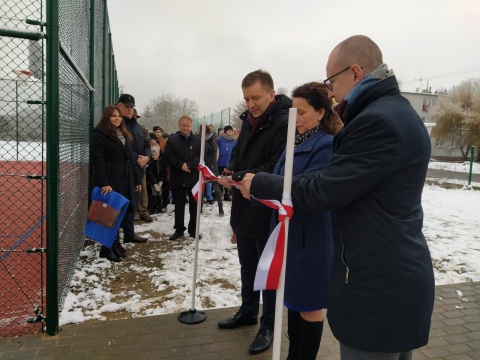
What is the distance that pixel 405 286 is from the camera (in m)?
1.49

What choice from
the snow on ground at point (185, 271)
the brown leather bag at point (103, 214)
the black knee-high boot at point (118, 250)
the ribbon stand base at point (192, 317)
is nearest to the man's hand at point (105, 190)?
the brown leather bag at point (103, 214)

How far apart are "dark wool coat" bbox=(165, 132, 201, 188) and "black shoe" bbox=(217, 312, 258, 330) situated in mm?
3211

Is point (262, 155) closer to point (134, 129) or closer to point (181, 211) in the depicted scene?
point (181, 211)

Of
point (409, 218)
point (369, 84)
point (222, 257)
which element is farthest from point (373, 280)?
point (222, 257)

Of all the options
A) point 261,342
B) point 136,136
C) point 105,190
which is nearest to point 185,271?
point 105,190

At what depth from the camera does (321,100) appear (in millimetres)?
2291

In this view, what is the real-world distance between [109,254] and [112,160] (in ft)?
4.26

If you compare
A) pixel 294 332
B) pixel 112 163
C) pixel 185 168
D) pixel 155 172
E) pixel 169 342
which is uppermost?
pixel 112 163

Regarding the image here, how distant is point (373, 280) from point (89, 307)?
3.08m

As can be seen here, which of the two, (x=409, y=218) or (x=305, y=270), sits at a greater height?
(x=409, y=218)

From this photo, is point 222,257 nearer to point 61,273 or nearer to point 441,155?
point 61,273

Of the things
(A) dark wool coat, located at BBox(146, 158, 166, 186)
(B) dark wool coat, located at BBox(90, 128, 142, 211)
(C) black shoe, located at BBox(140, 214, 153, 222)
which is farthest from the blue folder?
(A) dark wool coat, located at BBox(146, 158, 166, 186)

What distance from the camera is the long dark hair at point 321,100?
228 centimetres

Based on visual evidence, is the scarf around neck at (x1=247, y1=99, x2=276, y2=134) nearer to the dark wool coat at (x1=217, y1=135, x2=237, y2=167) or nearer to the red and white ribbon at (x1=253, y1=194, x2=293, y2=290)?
the red and white ribbon at (x1=253, y1=194, x2=293, y2=290)
